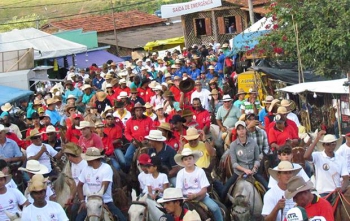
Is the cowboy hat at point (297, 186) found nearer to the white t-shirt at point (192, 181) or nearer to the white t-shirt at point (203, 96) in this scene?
the white t-shirt at point (192, 181)

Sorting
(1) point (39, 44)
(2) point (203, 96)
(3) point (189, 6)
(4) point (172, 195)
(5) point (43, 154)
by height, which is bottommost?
(4) point (172, 195)

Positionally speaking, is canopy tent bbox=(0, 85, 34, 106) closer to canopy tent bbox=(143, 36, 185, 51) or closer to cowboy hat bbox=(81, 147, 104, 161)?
cowboy hat bbox=(81, 147, 104, 161)

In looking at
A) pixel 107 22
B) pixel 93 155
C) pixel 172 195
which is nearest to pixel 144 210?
pixel 172 195

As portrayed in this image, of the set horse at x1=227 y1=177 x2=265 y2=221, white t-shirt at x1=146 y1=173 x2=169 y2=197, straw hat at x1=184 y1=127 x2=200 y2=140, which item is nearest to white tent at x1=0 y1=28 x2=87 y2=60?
straw hat at x1=184 y1=127 x2=200 y2=140

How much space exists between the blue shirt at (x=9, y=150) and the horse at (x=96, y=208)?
4023 millimetres

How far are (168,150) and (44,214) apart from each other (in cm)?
474

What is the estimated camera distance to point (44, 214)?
34.7ft

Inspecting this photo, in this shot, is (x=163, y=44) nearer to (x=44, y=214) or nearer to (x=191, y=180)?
(x=191, y=180)

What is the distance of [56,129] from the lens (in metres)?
18.5

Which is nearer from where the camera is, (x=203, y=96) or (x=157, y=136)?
(x=157, y=136)

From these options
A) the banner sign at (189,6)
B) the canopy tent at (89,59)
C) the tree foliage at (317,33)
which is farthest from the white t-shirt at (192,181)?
the canopy tent at (89,59)

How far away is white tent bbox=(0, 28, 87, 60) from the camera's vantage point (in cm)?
4247

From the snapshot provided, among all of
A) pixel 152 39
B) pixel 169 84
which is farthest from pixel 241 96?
pixel 152 39

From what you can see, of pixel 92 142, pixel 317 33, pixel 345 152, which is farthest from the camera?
pixel 317 33
